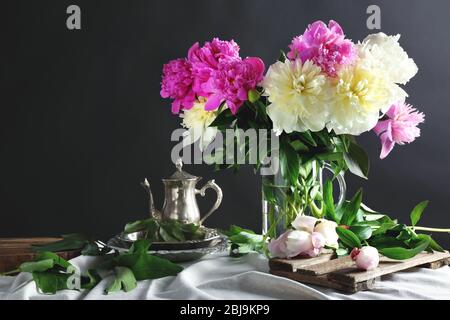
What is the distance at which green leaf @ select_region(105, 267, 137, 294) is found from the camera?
39.0 inches

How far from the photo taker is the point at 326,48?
1022 millimetres

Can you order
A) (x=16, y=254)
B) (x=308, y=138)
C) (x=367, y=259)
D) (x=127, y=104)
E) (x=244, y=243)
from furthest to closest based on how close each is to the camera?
(x=127, y=104) → (x=244, y=243) → (x=16, y=254) → (x=308, y=138) → (x=367, y=259)

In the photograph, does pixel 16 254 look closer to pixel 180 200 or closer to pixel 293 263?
pixel 180 200

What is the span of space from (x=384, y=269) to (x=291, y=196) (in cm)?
23

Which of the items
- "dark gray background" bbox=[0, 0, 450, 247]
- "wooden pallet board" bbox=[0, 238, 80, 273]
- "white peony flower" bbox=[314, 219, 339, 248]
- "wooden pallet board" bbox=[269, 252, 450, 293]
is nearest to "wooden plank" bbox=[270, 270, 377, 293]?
"wooden pallet board" bbox=[269, 252, 450, 293]

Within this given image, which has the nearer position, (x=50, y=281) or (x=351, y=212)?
(x=50, y=281)

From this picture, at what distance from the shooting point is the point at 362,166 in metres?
1.13

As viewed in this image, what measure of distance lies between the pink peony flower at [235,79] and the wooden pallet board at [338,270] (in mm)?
291

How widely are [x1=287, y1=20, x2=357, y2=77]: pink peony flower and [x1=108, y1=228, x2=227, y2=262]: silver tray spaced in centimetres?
42

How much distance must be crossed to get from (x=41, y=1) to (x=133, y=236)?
1.47 m

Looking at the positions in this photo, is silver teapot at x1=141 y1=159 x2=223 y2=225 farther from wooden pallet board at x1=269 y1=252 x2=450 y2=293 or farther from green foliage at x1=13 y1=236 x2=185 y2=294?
wooden pallet board at x1=269 y1=252 x2=450 y2=293

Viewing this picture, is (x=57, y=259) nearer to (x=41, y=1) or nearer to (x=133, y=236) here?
(x=133, y=236)

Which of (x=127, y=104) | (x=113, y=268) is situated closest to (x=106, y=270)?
(x=113, y=268)

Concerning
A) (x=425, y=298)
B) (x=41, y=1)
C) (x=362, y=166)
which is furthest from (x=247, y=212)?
(x=425, y=298)
